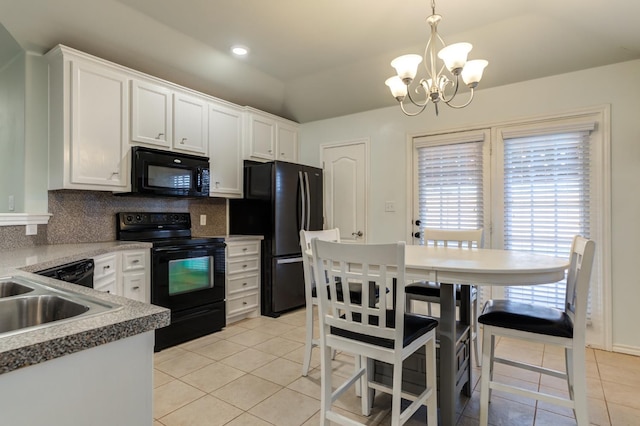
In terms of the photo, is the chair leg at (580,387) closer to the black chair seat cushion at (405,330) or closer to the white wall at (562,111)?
the black chair seat cushion at (405,330)

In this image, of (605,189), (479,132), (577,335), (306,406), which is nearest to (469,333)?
(577,335)

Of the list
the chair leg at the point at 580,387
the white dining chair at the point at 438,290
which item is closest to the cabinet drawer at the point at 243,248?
the white dining chair at the point at 438,290

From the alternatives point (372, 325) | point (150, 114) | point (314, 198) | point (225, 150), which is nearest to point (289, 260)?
point (314, 198)

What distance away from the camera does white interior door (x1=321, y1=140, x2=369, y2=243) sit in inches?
169

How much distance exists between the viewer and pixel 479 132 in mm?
3533

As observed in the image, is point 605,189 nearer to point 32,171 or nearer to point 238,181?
point 238,181

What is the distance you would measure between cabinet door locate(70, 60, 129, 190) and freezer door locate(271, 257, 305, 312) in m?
1.74

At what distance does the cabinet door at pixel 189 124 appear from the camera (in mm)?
3357

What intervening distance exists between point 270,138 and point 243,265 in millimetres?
1601

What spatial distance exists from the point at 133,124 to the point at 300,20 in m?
1.65

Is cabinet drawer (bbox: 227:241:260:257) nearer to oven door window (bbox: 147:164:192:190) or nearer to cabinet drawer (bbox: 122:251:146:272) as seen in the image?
oven door window (bbox: 147:164:192:190)

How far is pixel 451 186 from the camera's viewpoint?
372 centimetres

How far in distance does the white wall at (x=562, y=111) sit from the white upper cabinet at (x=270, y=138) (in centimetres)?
110

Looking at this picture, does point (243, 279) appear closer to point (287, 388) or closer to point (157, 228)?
point (157, 228)
